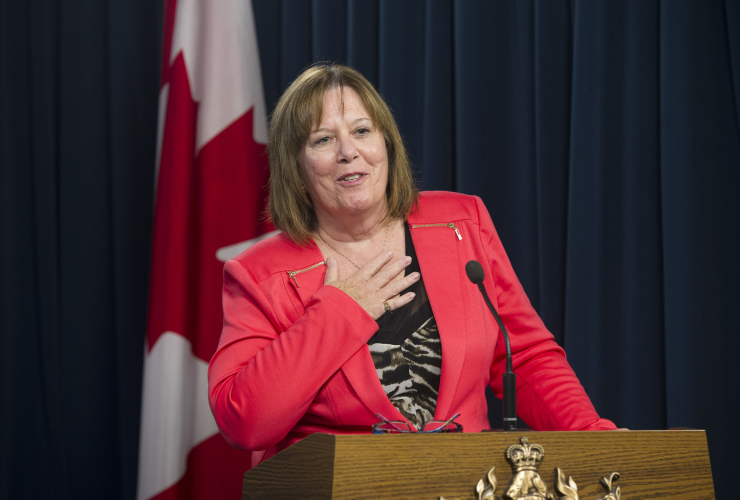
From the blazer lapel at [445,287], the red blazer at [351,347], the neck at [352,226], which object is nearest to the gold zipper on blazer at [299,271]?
the red blazer at [351,347]

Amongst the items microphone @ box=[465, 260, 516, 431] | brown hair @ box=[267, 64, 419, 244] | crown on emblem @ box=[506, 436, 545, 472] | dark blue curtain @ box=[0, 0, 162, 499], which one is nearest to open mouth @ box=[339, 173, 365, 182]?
brown hair @ box=[267, 64, 419, 244]

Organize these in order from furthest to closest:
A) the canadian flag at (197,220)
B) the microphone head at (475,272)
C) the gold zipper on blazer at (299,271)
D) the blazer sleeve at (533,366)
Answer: the canadian flag at (197,220) → the gold zipper on blazer at (299,271) → the blazer sleeve at (533,366) → the microphone head at (475,272)

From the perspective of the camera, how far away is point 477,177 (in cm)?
254

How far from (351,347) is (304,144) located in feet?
2.06

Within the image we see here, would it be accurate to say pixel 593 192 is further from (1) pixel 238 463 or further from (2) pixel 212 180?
(1) pixel 238 463

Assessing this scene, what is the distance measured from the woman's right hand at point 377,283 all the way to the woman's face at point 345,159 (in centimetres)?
18

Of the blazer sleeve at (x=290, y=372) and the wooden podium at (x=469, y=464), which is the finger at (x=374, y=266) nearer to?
the blazer sleeve at (x=290, y=372)

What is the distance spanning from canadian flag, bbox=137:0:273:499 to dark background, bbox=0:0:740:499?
26 centimetres

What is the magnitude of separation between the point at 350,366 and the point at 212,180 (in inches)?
46.5

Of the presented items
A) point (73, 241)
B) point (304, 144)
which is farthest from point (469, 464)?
point (73, 241)

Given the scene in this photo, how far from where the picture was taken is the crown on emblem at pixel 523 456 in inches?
38.5

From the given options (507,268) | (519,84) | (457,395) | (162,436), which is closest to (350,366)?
(457,395)

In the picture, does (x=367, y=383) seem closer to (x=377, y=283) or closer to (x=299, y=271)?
(x=377, y=283)

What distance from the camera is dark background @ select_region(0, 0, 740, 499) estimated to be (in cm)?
236
